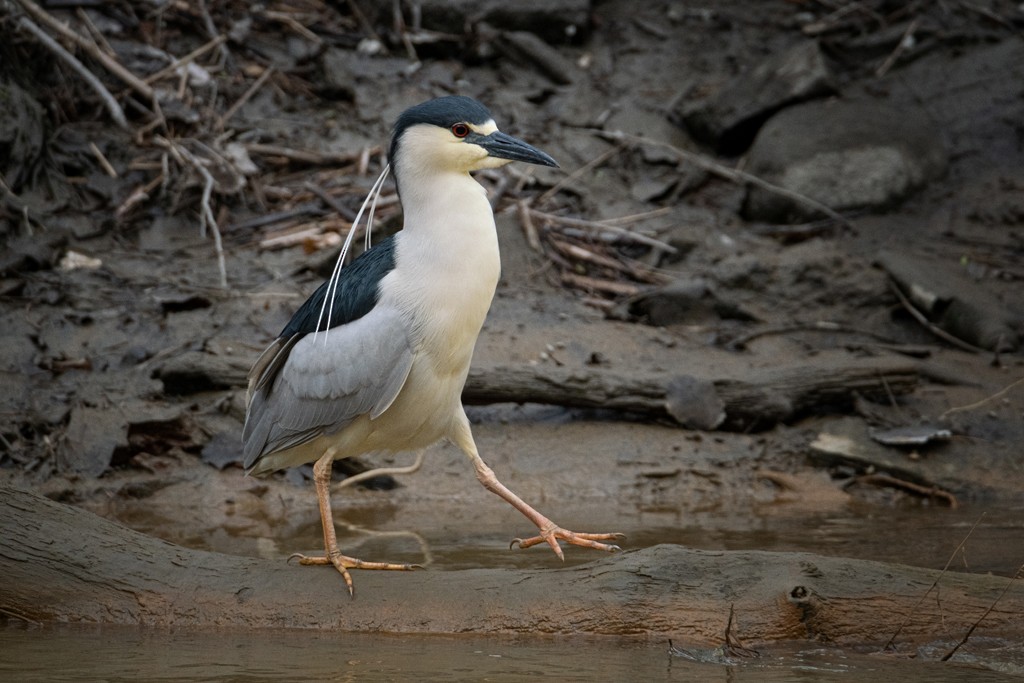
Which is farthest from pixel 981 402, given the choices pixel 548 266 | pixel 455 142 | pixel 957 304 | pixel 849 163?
pixel 455 142

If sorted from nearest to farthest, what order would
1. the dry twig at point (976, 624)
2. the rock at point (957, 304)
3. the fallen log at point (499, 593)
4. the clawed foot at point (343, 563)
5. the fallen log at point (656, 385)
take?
the dry twig at point (976, 624) → the fallen log at point (499, 593) → the clawed foot at point (343, 563) → the fallen log at point (656, 385) → the rock at point (957, 304)

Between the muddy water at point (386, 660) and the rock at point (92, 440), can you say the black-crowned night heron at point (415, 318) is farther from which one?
the rock at point (92, 440)

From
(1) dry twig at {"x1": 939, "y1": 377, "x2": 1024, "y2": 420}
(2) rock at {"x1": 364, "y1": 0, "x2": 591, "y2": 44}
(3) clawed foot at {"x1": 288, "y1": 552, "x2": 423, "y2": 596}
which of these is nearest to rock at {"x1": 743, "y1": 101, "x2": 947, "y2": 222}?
(2) rock at {"x1": 364, "y1": 0, "x2": 591, "y2": 44}

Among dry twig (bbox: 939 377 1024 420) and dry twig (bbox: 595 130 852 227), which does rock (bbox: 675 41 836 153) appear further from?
dry twig (bbox: 939 377 1024 420)

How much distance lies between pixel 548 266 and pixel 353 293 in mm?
4360

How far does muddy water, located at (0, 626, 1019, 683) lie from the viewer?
3939 millimetres

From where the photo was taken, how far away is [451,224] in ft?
15.5

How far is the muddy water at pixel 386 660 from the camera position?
3.94 m

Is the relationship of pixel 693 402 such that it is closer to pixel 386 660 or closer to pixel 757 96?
pixel 386 660

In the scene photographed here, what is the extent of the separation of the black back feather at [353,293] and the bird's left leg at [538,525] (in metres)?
0.67

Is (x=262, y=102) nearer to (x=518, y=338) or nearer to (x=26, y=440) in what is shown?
(x=518, y=338)

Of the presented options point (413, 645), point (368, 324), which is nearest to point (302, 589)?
point (413, 645)

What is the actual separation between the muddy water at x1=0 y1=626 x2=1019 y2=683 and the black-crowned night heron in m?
0.45

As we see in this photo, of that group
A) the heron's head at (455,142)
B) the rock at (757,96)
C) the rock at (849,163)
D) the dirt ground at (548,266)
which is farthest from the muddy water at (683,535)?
the rock at (757,96)
